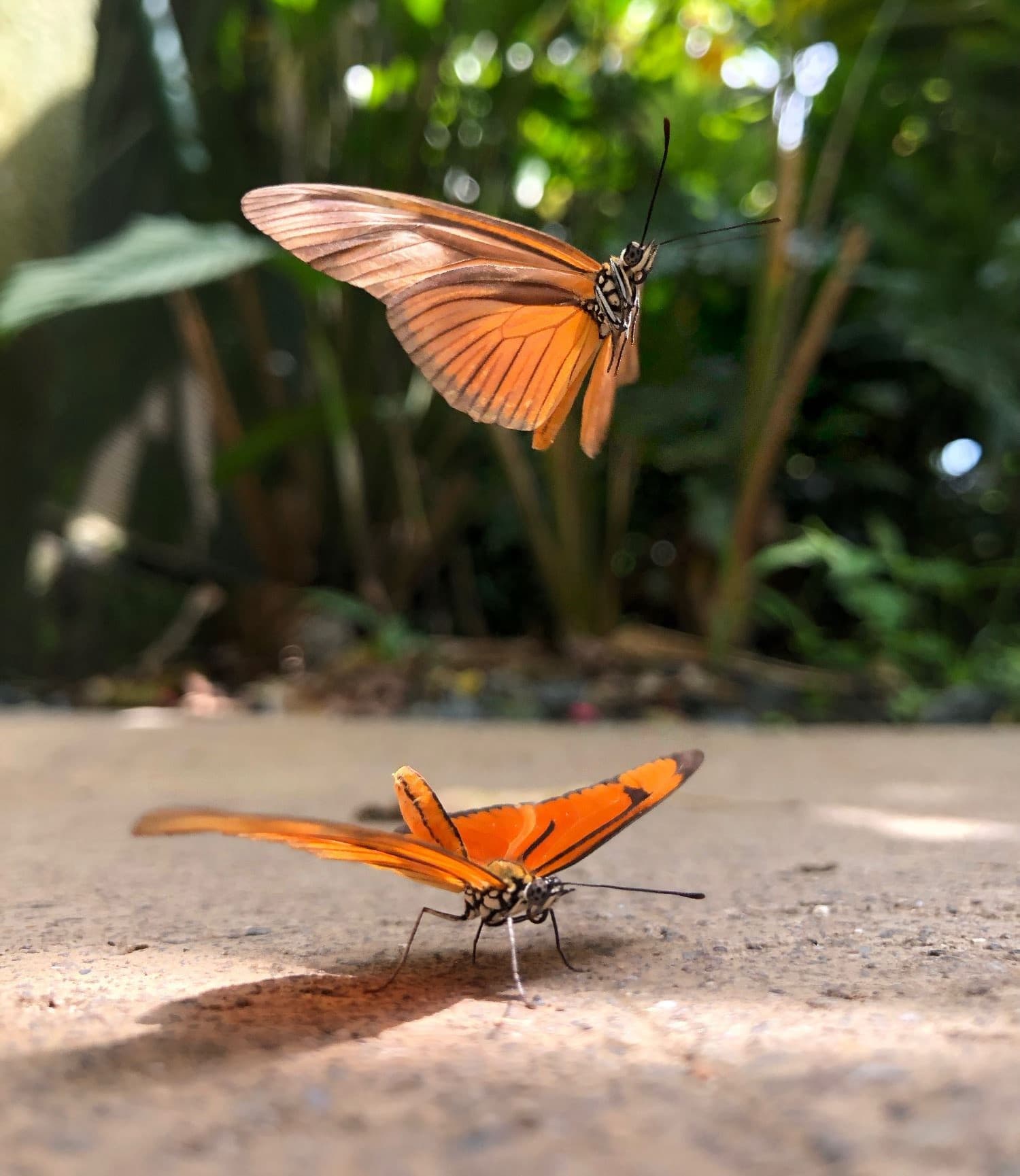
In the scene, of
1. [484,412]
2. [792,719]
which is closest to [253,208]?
[484,412]

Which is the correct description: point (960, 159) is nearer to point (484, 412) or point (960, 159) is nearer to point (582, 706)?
point (582, 706)

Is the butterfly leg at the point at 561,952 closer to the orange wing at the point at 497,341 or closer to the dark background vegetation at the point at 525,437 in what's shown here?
the orange wing at the point at 497,341

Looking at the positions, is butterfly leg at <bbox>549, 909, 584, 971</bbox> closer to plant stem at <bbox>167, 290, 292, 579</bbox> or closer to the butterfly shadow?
the butterfly shadow

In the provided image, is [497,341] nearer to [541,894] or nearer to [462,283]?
[462,283]

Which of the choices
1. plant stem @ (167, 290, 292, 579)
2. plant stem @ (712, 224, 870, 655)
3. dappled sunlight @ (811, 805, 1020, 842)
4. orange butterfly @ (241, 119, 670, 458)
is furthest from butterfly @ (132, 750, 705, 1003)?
plant stem @ (167, 290, 292, 579)

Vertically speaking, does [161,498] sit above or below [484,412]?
above

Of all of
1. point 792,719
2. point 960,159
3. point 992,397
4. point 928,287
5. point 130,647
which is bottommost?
point 792,719

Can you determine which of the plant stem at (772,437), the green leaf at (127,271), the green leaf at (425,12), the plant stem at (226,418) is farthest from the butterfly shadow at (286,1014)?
Result: the green leaf at (425,12)
